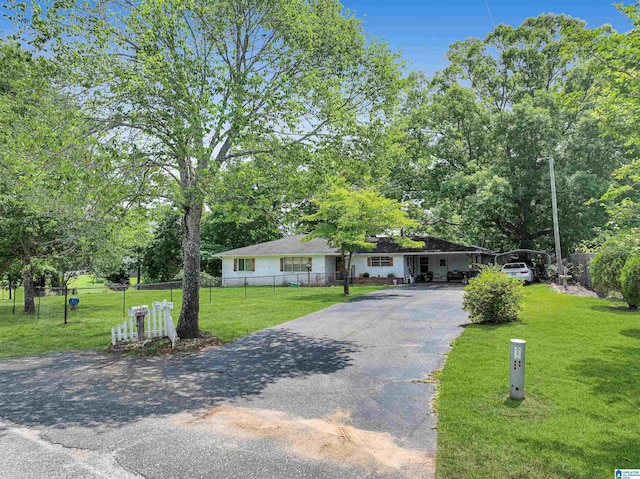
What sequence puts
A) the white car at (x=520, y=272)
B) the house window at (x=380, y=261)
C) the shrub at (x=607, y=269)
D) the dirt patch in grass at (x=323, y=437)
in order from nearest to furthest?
the dirt patch in grass at (x=323, y=437)
the shrub at (x=607, y=269)
the white car at (x=520, y=272)
the house window at (x=380, y=261)

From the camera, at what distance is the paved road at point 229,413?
13.8 feet

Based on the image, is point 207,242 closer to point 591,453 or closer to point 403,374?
point 403,374

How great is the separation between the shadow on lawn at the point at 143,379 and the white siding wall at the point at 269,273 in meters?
22.8

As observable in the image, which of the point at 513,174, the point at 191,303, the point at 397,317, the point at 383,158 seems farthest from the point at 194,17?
the point at 513,174

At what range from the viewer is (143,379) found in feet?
24.3

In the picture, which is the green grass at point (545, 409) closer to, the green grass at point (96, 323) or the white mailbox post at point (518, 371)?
the white mailbox post at point (518, 371)

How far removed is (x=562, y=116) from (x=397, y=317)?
82.0ft

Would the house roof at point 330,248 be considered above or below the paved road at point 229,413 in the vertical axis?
above

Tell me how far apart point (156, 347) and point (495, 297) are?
9.09 meters

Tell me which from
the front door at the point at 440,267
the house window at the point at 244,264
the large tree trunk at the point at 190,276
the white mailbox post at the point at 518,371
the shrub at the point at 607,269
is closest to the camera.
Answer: the white mailbox post at the point at 518,371

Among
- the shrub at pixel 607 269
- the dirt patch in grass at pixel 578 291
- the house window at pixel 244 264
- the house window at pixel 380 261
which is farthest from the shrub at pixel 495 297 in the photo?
the house window at pixel 244 264

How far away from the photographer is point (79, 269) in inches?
726

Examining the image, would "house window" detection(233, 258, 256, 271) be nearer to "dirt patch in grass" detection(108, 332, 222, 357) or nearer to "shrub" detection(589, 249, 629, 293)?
"dirt patch in grass" detection(108, 332, 222, 357)

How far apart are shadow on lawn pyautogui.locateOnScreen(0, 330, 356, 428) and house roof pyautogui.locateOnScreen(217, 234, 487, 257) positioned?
21577 millimetres
